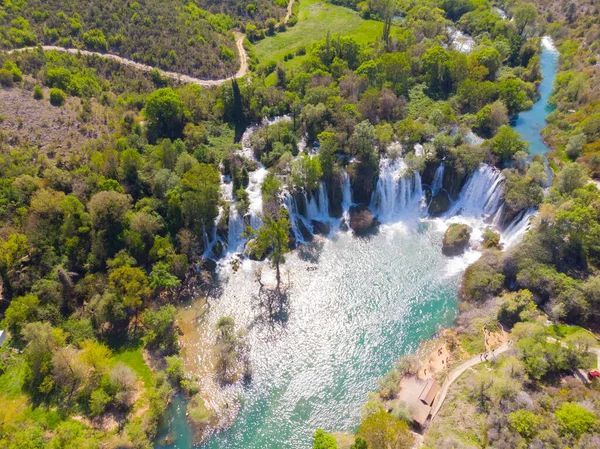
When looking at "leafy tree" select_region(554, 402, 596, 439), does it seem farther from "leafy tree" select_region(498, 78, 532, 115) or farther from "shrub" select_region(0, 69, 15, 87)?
"shrub" select_region(0, 69, 15, 87)

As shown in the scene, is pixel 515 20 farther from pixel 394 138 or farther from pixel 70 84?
pixel 70 84

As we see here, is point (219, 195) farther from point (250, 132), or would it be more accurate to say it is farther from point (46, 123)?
point (46, 123)

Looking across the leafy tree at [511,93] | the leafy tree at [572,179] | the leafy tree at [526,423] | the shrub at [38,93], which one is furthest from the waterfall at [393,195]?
the shrub at [38,93]

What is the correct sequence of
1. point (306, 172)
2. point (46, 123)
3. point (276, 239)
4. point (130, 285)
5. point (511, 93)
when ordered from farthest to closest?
point (511, 93) < point (46, 123) < point (306, 172) < point (276, 239) < point (130, 285)

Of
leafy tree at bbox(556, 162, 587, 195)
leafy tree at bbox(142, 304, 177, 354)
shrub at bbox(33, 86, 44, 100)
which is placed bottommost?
leafy tree at bbox(142, 304, 177, 354)

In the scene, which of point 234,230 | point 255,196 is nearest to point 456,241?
point 255,196

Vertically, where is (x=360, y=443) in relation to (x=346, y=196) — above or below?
below

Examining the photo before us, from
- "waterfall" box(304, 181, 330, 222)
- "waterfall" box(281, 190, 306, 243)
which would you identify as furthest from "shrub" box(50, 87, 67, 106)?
"waterfall" box(304, 181, 330, 222)
